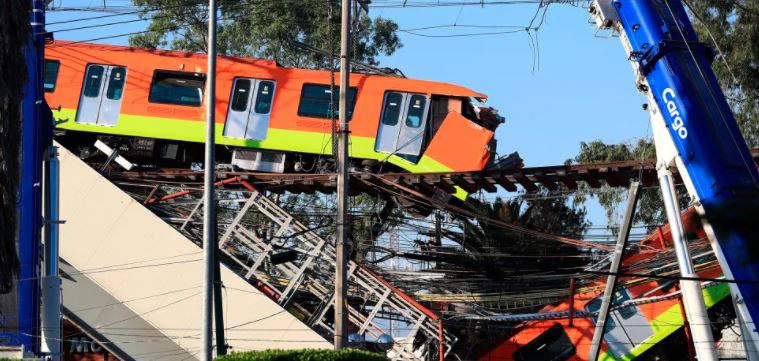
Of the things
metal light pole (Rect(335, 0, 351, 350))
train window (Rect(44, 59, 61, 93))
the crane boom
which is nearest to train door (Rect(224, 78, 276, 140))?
train window (Rect(44, 59, 61, 93))

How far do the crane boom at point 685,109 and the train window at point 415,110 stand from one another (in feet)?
30.1

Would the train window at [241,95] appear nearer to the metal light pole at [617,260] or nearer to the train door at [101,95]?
the train door at [101,95]

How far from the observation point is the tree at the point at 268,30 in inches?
1708

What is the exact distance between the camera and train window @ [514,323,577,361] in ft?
81.8

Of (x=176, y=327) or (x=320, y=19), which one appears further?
(x=320, y=19)

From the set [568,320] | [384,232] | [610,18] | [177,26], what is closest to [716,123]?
[610,18]

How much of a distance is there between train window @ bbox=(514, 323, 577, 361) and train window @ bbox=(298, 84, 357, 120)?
7559mm

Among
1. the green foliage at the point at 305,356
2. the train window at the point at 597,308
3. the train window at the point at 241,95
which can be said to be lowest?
the green foliage at the point at 305,356

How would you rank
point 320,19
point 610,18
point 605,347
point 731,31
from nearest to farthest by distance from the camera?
point 610,18, point 605,347, point 731,31, point 320,19

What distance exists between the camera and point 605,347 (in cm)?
2433

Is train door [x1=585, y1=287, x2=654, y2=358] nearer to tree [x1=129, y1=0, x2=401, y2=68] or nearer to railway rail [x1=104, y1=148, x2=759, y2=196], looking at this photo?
railway rail [x1=104, y1=148, x2=759, y2=196]

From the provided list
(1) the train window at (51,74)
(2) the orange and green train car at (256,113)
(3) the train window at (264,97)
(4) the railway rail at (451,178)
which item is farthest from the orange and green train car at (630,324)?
(1) the train window at (51,74)

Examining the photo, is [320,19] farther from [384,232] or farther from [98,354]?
[98,354]

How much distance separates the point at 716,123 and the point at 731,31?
20.7 m
